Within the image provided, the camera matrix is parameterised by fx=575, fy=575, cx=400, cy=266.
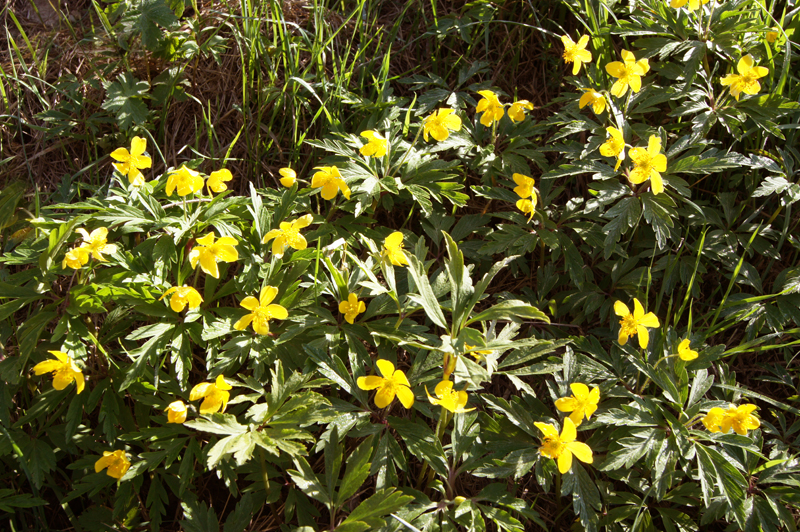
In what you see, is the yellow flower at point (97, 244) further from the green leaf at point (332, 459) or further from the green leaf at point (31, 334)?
the green leaf at point (332, 459)

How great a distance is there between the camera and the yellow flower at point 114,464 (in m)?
1.92

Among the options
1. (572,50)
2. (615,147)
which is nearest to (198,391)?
(615,147)

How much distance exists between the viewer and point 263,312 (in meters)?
1.98

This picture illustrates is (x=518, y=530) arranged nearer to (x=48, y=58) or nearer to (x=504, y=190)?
(x=504, y=190)

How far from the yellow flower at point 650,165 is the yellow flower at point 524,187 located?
1.29 feet

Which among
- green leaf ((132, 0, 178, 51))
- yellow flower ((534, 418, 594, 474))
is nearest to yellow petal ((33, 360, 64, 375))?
yellow flower ((534, 418, 594, 474))

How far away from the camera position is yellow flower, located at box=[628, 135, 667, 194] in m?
2.30

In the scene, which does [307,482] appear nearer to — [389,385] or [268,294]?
[389,385]

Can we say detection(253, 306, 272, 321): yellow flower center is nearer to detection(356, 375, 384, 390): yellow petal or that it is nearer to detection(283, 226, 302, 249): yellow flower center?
detection(283, 226, 302, 249): yellow flower center

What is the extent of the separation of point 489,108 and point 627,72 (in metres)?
0.63

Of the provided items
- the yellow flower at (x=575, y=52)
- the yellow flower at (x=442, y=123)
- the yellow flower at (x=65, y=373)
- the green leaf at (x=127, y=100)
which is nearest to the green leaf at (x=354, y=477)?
the yellow flower at (x=65, y=373)

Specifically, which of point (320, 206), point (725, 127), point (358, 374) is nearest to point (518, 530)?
point (358, 374)

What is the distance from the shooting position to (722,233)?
2.58 m

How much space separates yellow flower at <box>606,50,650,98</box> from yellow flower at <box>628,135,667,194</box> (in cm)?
33
